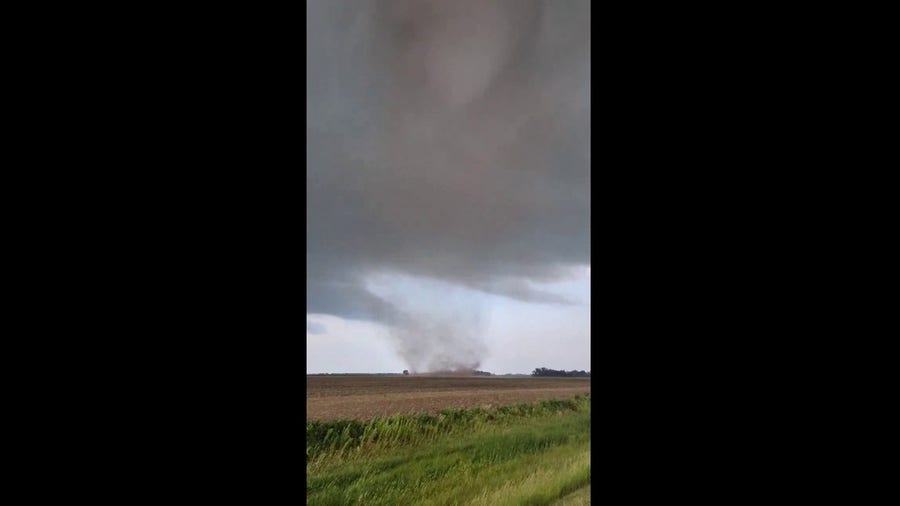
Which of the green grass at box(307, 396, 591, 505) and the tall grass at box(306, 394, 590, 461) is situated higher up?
the tall grass at box(306, 394, 590, 461)

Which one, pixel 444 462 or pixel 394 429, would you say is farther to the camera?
pixel 394 429

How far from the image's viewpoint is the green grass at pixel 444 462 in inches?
274

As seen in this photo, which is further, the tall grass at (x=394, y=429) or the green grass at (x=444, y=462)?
the tall grass at (x=394, y=429)

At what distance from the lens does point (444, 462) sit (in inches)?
→ 318

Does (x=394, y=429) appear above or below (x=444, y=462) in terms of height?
above

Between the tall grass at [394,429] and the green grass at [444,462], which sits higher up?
the tall grass at [394,429]

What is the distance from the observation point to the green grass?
6.96m

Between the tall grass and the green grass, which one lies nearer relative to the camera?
the green grass
